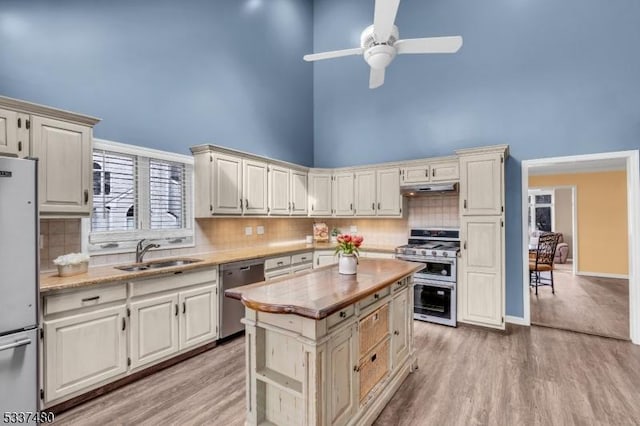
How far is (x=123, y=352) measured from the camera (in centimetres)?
251

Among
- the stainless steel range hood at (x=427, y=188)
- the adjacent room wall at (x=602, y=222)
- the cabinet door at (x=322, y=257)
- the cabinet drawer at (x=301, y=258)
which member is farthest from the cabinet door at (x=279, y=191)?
the adjacent room wall at (x=602, y=222)

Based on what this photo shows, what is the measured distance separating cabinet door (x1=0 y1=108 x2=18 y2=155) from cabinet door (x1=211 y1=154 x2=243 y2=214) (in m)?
1.72

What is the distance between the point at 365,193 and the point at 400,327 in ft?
8.65

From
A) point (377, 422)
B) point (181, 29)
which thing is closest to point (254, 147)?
point (181, 29)

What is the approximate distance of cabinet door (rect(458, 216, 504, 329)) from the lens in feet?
12.2

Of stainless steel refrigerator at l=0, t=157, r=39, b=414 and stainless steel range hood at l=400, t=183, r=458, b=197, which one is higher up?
stainless steel range hood at l=400, t=183, r=458, b=197

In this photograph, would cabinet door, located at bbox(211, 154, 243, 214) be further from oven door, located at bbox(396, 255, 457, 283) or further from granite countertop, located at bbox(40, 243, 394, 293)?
oven door, located at bbox(396, 255, 457, 283)

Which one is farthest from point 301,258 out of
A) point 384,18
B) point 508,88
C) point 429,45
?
point 508,88

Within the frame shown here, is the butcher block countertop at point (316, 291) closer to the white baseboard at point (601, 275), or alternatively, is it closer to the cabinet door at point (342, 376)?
the cabinet door at point (342, 376)

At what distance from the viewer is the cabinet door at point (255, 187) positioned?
13.4 feet

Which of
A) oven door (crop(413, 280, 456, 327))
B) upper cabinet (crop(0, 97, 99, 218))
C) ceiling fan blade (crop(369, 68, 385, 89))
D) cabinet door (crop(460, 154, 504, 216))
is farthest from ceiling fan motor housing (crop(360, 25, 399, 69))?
oven door (crop(413, 280, 456, 327))

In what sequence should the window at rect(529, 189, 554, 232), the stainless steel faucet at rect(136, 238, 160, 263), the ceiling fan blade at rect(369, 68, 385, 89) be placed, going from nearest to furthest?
1. the ceiling fan blade at rect(369, 68, 385, 89)
2. the stainless steel faucet at rect(136, 238, 160, 263)
3. the window at rect(529, 189, 554, 232)

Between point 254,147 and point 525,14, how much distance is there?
4171mm

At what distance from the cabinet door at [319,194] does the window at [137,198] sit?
2.11 meters
